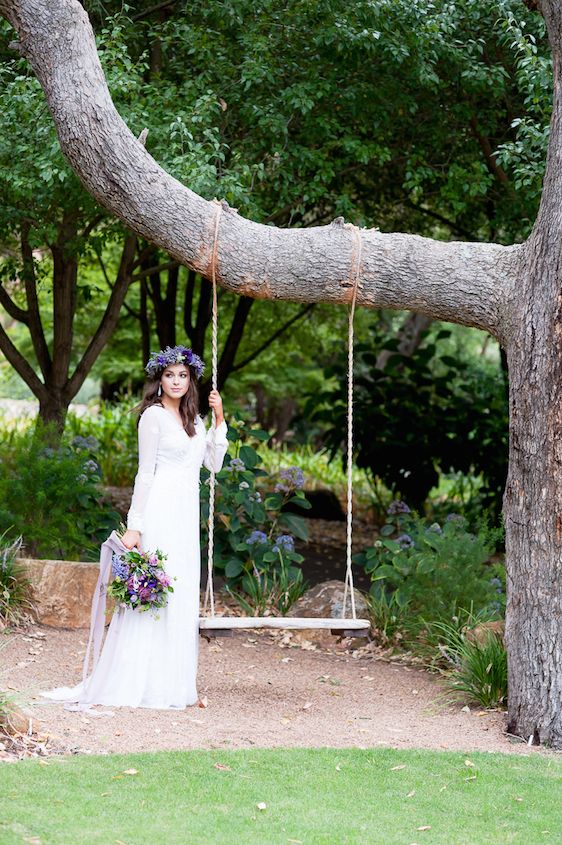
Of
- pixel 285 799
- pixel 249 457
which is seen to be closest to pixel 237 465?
pixel 249 457

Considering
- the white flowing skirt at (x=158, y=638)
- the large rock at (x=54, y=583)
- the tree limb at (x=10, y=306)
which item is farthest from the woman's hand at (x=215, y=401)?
the tree limb at (x=10, y=306)

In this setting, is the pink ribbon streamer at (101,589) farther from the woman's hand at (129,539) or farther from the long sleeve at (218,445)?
the long sleeve at (218,445)

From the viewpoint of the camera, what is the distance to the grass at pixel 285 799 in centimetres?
427

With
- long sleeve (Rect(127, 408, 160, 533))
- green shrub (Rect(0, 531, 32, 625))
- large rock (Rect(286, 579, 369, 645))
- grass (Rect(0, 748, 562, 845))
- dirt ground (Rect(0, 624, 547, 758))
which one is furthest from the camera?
large rock (Rect(286, 579, 369, 645))

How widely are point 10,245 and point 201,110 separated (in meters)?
4.48

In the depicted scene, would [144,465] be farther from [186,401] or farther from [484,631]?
[484,631]

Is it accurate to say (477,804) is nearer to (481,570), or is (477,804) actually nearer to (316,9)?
(481,570)

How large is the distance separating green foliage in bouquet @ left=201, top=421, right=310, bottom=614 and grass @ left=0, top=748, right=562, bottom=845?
336 cm

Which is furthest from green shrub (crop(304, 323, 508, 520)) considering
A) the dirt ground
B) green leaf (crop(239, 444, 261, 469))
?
the dirt ground

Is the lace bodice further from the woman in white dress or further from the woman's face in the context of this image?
the woman's face

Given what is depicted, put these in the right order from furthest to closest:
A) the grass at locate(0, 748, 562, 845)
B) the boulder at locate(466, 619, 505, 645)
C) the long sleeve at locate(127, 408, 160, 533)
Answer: the boulder at locate(466, 619, 505, 645) < the long sleeve at locate(127, 408, 160, 533) < the grass at locate(0, 748, 562, 845)

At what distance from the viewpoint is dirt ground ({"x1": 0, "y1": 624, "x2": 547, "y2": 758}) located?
560cm

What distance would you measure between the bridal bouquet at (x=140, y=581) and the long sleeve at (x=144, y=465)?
184 mm

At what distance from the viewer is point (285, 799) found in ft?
15.4
